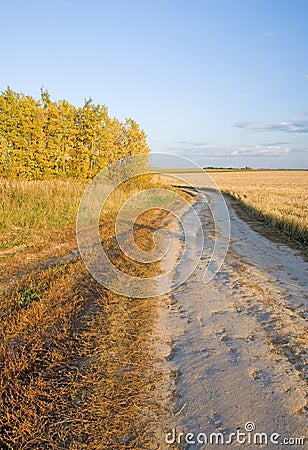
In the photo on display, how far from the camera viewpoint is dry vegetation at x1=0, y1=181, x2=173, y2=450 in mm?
2734

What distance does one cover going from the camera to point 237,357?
3.93 meters

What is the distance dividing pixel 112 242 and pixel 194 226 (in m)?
5.36

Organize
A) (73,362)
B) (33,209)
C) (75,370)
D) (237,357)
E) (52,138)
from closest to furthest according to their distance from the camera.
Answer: (75,370)
(73,362)
(237,357)
(33,209)
(52,138)

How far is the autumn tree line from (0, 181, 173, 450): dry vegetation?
1230 cm

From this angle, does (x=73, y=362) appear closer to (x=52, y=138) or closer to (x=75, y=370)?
(x=75, y=370)

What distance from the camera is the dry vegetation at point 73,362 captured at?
108 inches

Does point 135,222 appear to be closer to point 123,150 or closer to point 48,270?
point 48,270

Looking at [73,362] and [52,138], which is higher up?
[52,138]

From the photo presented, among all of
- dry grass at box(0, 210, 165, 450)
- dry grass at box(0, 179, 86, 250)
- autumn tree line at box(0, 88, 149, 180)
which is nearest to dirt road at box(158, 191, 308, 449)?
dry grass at box(0, 210, 165, 450)

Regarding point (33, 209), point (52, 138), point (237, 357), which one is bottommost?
point (237, 357)

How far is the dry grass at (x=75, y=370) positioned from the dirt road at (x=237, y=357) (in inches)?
12.7

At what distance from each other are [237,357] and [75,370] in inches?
78.6

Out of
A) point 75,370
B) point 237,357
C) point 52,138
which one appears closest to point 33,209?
point 52,138

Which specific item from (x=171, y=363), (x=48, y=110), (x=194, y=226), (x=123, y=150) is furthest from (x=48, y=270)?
(x=123, y=150)
